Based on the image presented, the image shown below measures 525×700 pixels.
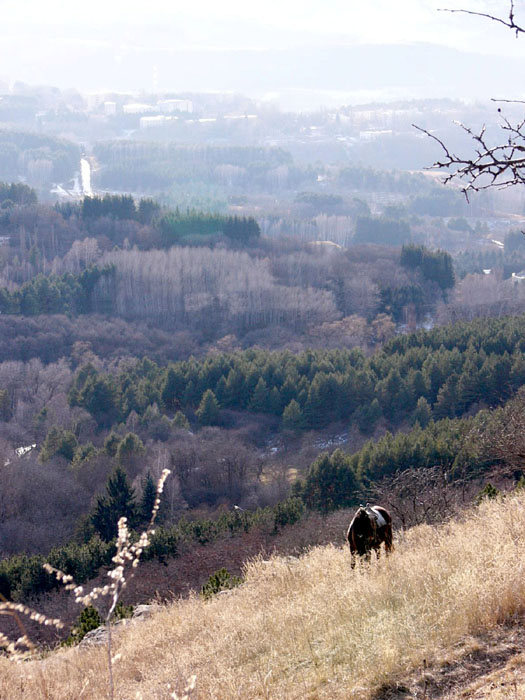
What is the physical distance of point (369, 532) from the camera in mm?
10430

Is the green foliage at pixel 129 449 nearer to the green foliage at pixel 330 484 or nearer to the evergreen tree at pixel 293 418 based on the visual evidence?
the green foliage at pixel 330 484

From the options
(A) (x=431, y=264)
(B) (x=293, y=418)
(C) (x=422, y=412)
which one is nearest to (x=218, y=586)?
(C) (x=422, y=412)

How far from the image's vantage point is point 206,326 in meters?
84.7

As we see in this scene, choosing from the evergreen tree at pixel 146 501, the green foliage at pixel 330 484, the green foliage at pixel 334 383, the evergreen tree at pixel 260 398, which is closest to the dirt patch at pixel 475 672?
the green foliage at pixel 330 484

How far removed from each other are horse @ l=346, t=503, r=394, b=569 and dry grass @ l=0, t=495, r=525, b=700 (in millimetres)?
313

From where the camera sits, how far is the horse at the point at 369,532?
408 inches

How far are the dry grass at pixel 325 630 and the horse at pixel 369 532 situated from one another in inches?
12.3

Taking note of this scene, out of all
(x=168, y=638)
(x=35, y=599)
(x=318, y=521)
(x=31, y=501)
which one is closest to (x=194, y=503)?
(x=31, y=501)

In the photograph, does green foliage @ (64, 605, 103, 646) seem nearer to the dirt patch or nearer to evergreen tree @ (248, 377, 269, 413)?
the dirt patch

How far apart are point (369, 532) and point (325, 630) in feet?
7.08

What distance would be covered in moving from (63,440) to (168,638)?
130 ft

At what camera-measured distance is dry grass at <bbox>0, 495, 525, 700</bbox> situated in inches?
285

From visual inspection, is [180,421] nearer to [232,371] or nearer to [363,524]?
[232,371]

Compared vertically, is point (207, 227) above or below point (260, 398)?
above
